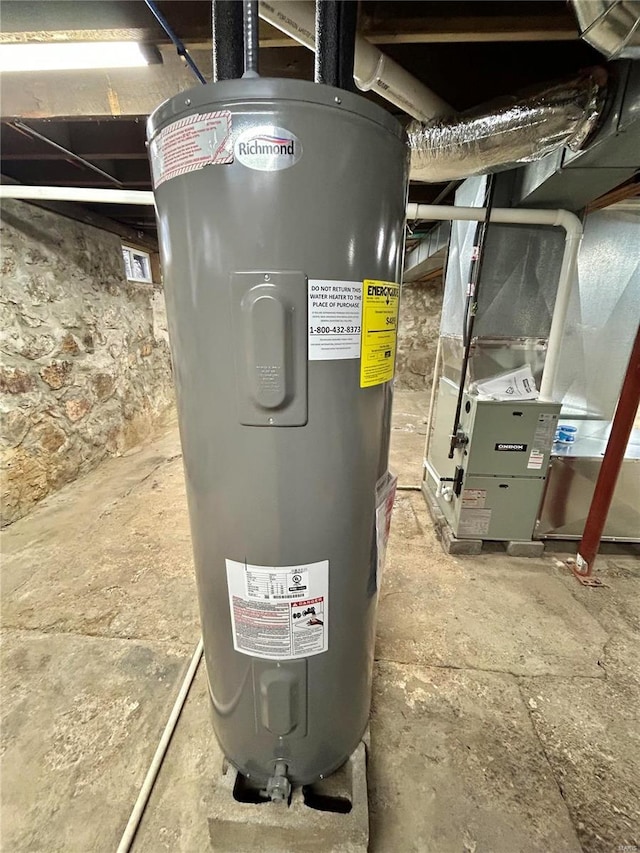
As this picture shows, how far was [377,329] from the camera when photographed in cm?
69

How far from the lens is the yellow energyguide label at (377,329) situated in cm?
66

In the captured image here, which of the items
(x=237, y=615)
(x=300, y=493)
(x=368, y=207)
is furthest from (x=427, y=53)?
(x=237, y=615)

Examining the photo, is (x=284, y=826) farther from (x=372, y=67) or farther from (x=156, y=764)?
(x=372, y=67)

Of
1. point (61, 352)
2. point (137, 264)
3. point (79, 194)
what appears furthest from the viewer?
point (137, 264)

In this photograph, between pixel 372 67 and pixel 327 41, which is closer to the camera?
pixel 327 41

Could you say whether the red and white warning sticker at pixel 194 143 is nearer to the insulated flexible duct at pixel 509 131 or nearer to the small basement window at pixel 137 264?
the insulated flexible duct at pixel 509 131

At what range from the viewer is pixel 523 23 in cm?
103

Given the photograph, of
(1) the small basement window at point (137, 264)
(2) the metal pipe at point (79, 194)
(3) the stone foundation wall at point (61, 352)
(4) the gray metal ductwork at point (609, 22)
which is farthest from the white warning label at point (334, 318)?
(1) the small basement window at point (137, 264)

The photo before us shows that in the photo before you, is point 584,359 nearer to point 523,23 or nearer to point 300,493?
point 523,23

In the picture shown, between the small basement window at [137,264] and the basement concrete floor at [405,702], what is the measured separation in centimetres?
255

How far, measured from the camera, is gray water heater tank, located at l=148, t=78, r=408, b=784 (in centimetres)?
57

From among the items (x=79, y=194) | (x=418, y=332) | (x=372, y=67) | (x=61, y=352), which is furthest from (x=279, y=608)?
(x=418, y=332)

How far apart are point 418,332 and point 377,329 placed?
635 cm

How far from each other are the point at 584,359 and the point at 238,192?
219 cm
